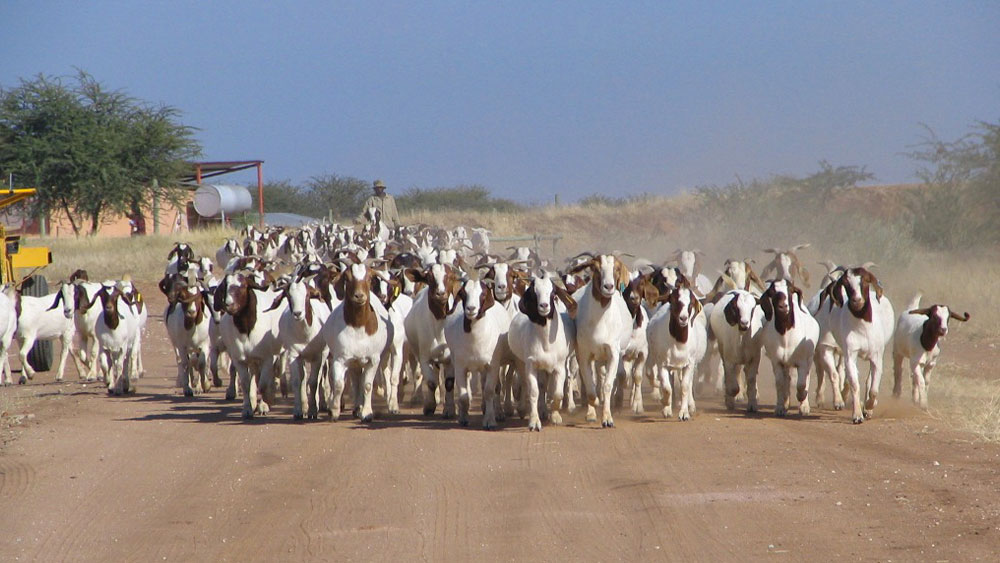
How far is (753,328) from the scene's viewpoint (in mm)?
14195

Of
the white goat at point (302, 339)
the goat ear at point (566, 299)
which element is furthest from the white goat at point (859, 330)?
the white goat at point (302, 339)

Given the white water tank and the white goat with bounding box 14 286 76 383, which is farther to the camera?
the white water tank

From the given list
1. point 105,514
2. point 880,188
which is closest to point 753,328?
point 105,514

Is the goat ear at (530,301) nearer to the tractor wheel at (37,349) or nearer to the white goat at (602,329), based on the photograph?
the white goat at (602,329)

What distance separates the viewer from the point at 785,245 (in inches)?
1390

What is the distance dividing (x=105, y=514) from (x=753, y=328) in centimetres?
771

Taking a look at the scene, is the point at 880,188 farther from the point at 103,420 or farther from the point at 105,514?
the point at 105,514

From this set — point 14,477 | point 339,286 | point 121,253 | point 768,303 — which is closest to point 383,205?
point 121,253

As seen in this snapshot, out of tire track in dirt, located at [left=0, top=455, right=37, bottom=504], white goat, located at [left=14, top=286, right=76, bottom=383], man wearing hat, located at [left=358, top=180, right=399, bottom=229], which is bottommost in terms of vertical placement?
tire track in dirt, located at [left=0, top=455, right=37, bottom=504]

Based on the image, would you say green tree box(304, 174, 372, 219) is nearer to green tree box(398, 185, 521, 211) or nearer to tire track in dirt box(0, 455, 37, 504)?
green tree box(398, 185, 521, 211)

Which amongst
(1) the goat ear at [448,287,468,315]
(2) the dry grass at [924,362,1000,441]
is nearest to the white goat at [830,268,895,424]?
(2) the dry grass at [924,362,1000,441]

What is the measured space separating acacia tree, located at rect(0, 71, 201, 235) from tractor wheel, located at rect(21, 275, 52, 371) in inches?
827

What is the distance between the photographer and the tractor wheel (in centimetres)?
2042

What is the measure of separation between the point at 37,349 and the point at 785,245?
847 inches
